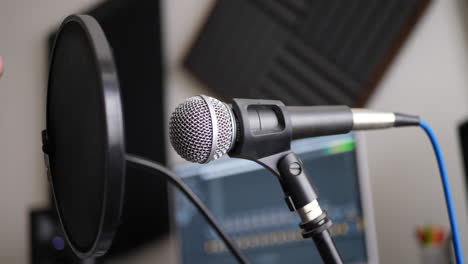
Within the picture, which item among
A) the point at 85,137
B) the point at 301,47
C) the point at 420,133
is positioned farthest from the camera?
the point at 301,47

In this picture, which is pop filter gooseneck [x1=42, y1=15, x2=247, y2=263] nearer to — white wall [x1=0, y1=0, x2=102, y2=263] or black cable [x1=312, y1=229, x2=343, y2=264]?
black cable [x1=312, y1=229, x2=343, y2=264]

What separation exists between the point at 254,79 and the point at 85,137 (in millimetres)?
1068

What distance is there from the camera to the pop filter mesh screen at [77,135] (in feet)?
0.90

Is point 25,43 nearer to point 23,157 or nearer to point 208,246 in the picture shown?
point 23,157

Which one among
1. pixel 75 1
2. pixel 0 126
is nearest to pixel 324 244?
pixel 75 1

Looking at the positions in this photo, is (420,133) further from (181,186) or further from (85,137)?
(85,137)

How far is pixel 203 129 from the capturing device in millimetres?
370

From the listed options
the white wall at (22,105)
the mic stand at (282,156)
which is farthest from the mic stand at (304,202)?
the white wall at (22,105)

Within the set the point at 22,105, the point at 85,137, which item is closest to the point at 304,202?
the point at 85,137

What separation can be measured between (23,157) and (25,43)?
0.45 m

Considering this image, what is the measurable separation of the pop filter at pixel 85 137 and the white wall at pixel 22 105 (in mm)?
1456

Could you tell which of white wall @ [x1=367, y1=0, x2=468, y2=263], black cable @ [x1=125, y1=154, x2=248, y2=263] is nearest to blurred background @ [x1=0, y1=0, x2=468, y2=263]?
white wall @ [x1=367, y1=0, x2=468, y2=263]

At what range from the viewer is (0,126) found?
1757 mm

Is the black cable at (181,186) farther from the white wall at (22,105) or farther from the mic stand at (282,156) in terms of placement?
the white wall at (22,105)
